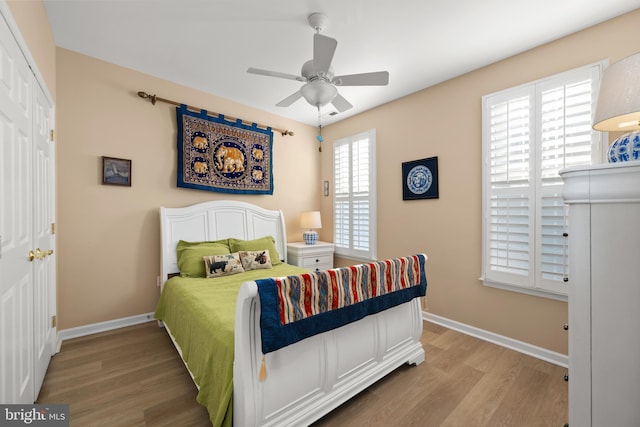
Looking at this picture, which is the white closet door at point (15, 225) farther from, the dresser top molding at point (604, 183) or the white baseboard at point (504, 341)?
the white baseboard at point (504, 341)

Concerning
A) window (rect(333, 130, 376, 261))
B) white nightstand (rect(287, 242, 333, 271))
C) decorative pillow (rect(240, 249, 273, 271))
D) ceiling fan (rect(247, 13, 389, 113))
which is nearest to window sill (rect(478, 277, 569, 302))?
window (rect(333, 130, 376, 261))

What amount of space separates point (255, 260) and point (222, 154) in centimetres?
146

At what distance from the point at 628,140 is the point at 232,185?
3479mm

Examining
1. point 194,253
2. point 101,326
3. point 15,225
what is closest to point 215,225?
point 194,253

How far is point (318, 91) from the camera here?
211 cm

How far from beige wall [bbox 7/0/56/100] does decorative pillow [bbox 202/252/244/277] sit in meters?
1.96

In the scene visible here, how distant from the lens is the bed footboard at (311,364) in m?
1.31

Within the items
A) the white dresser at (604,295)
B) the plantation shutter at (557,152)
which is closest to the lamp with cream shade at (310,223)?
the plantation shutter at (557,152)

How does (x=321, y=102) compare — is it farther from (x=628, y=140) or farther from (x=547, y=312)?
(x=547, y=312)

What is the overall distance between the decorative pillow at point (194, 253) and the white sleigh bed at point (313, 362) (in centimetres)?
169

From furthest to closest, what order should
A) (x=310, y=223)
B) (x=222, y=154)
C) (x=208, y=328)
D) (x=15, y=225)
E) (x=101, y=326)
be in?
(x=310, y=223) < (x=222, y=154) < (x=101, y=326) < (x=208, y=328) < (x=15, y=225)

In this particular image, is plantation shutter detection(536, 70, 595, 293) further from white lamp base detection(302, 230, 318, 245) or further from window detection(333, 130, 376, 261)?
white lamp base detection(302, 230, 318, 245)

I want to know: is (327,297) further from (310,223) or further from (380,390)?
(310,223)

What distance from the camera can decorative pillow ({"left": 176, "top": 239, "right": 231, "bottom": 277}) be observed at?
281cm
